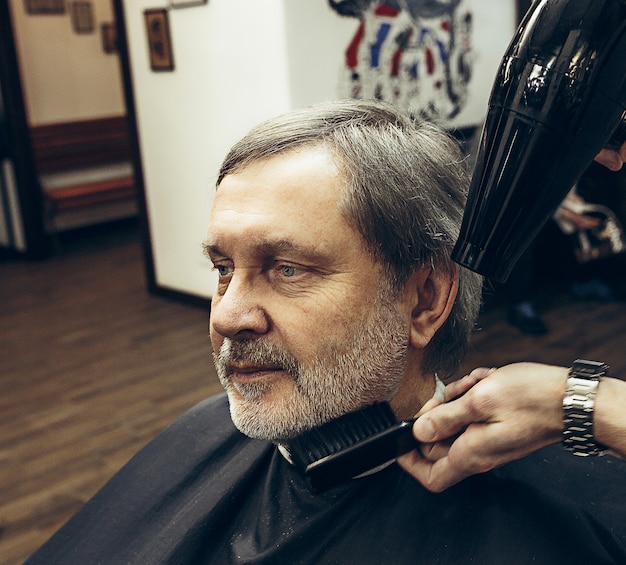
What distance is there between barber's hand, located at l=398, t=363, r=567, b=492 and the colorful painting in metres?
3.30

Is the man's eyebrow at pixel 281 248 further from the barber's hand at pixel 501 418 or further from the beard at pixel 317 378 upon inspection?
the barber's hand at pixel 501 418

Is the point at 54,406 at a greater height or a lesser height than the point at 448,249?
lesser

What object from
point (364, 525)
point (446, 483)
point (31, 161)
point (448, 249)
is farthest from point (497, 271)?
point (31, 161)

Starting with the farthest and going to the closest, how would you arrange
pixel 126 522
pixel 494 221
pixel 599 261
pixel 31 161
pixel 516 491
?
pixel 31 161 → pixel 599 261 → pixel 126 522 → pixel 516 491 → pixel 494 221

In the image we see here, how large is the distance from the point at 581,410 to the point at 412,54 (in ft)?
13.5

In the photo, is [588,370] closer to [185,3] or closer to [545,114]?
[545,114]

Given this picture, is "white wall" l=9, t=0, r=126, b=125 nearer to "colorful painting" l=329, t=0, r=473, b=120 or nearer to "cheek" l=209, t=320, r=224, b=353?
"colorful painting" l=329, t=0, r=473, b=120

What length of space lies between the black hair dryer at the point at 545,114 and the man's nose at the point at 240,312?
465 mm

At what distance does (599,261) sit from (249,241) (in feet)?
14.6

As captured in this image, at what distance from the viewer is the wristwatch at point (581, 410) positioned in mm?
839

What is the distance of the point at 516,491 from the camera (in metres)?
1.15

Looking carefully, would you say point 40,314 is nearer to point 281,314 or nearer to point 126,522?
point 126,522

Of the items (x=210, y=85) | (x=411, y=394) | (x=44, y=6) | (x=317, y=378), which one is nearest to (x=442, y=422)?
(x=317, y=378)

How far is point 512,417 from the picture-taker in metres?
0.87
